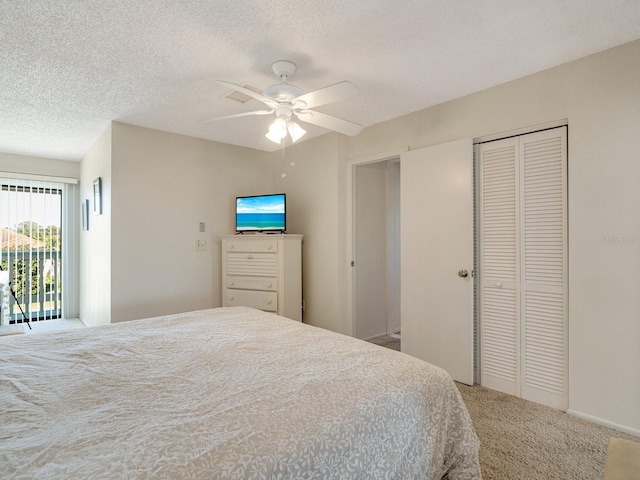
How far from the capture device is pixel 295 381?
1.21 m

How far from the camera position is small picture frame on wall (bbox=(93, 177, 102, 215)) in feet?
11.7

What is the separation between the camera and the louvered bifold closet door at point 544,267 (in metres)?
2.29

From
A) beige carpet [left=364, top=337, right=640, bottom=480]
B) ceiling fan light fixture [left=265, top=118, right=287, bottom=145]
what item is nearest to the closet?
beige carpet [left=364, top=337, right=640, bottom=480]

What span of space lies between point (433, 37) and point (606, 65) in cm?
114

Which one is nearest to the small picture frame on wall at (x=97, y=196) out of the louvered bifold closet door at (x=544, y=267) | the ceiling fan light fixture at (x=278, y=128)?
the ceiling fan light fixture at (x=278, y=128)

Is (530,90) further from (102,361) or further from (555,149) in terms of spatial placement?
(102,361)

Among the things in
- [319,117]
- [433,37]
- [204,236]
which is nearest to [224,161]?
[204,236]

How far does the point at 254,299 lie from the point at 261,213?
0.95 metres

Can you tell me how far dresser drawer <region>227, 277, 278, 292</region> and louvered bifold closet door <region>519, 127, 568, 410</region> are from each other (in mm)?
2257

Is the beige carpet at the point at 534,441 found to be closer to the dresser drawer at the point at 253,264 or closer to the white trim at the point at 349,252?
the white trim at the point at 349,252

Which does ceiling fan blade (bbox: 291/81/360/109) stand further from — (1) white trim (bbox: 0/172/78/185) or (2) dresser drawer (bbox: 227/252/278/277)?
(1) white trim (bbox: 0/172/78/185)

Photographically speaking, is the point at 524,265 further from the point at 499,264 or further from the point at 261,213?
the point at 261,213

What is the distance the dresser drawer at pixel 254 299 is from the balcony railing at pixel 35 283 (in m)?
2.90

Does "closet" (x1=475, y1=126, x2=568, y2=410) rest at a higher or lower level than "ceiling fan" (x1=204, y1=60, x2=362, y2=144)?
lower
